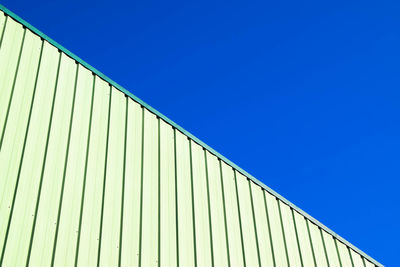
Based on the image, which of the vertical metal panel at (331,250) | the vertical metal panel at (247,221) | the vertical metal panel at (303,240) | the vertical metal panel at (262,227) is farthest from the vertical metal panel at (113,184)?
the vertical metal panel at (331,250)

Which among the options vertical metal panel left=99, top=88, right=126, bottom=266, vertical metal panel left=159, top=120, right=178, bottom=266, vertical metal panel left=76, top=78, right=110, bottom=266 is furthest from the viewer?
vertical metal panel left=159, top=120, right=178, bottom=266

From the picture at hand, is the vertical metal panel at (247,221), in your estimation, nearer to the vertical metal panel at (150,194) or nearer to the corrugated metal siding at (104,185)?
the corrugated metal siding at (104,185)

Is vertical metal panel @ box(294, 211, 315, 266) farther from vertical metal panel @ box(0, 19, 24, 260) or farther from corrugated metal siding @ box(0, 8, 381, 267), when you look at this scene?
vertical metal panel @ box(0, 19, 24, 260)

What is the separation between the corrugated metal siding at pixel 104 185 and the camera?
395cm

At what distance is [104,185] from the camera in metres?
4.59

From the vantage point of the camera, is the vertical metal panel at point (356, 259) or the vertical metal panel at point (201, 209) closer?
the vertical metal panel at point (201, 209)

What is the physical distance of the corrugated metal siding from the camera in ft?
12.9

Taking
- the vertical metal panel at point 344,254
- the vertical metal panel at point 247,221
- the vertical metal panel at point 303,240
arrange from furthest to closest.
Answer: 1. the vertical metal panel at point 344,254
2. the vertical metal panel at point 303,240
3. the vertical metal panel at point 247,221

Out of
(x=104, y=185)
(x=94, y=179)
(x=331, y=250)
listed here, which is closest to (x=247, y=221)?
(x=331, y=250)

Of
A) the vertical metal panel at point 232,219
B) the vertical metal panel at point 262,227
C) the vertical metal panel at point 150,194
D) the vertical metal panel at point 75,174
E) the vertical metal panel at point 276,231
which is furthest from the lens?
the vertical metal panel at point 276,231

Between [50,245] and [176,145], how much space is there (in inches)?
92.0

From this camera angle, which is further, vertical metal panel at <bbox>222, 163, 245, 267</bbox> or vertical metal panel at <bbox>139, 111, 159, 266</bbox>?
vertical metal panel at <bbox>222, 163, 245, 267</bbox>

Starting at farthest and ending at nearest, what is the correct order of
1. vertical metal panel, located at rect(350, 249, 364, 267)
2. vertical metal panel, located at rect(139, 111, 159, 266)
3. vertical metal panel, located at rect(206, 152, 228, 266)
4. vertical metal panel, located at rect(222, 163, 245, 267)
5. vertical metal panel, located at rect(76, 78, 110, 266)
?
vertical metal panel, located at rect(350, 249, 364, 267), vertical metal panel, located at rect(222, 163, 245, 267), vertical metal panel, located at rect(206, 152, 228, 266), vertical metal panel, located at rect(139, 111, 159, 266), vertical metal panel, located at rect(76, 78, 110, 266)

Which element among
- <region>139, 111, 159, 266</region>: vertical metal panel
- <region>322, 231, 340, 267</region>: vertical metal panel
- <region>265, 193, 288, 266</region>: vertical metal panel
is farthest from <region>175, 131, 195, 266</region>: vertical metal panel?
<region>322, 231, 340, 267</region>: vertical metal panel
